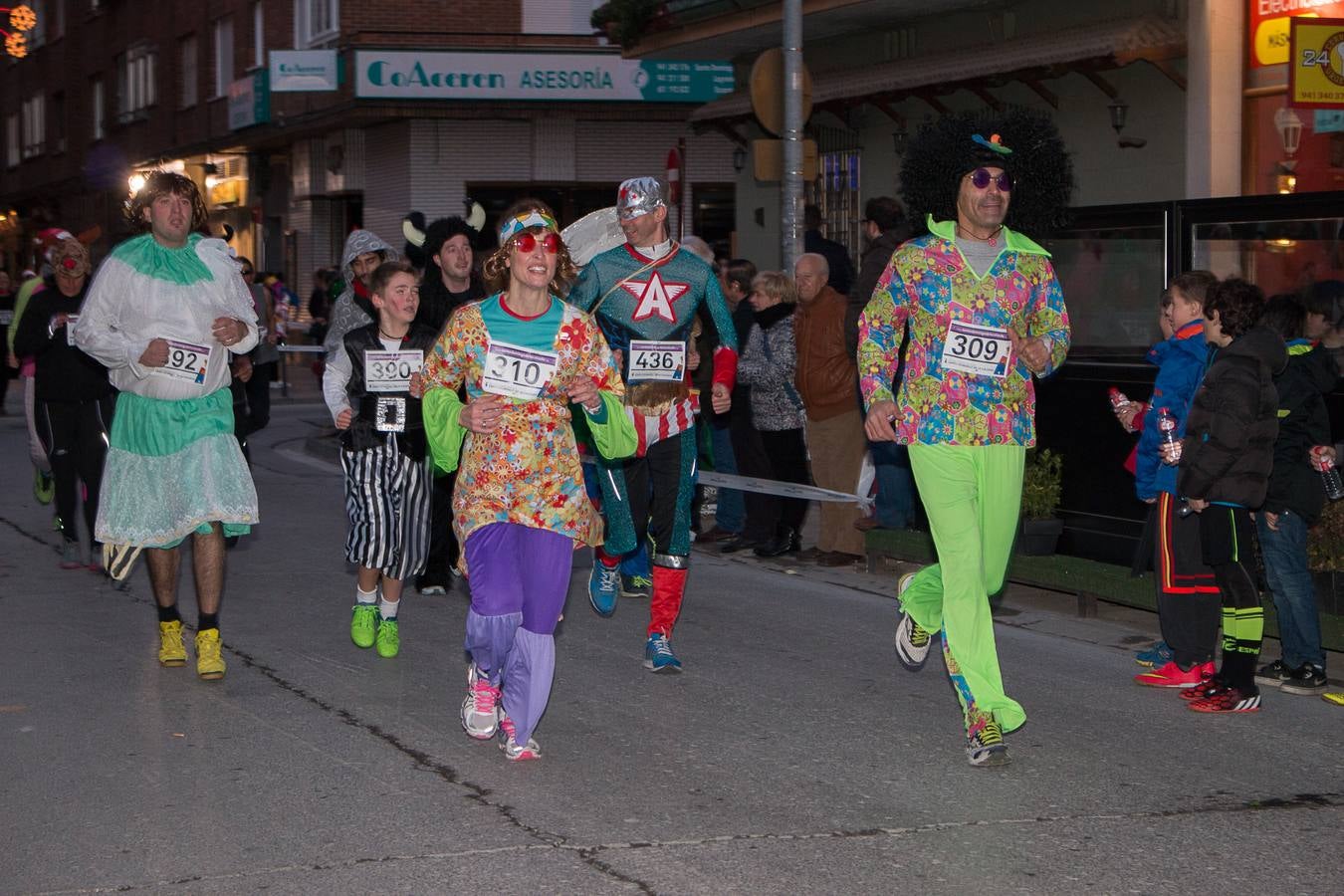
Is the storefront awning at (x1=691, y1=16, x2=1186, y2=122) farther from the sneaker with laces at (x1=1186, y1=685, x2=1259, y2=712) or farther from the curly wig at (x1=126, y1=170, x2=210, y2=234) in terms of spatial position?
the curly wig at (x1=126, y1=170, x2=210, y2=234)

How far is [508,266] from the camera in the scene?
6.11 metres

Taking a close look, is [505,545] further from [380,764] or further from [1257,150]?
[1257,150]

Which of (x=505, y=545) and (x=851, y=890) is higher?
(x=505, y=545)

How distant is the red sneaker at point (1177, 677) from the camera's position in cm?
757

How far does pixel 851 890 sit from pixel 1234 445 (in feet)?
9.60

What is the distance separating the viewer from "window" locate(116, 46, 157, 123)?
141 ft

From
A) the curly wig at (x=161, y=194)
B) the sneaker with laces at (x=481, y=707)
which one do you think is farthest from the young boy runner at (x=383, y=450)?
the sneaker with laces at (x=481, y=707)

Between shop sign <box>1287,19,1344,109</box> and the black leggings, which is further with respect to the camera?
shop sign <box>1287,19,1344,109</box>

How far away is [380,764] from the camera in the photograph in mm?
6062

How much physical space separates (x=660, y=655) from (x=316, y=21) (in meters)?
27.1

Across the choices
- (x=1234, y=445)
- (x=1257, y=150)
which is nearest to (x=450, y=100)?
(x=1257, y=150)

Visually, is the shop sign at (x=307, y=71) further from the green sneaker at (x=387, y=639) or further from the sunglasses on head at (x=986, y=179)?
the sunglasses on head at (x=986, y=179)

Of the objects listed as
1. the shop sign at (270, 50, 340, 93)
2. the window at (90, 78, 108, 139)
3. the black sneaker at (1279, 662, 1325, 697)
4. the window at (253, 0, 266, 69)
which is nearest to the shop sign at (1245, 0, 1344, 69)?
the black sneaker at (1279, 662, 1325, 697)

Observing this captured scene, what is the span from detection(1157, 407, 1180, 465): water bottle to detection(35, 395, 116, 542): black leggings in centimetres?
614
